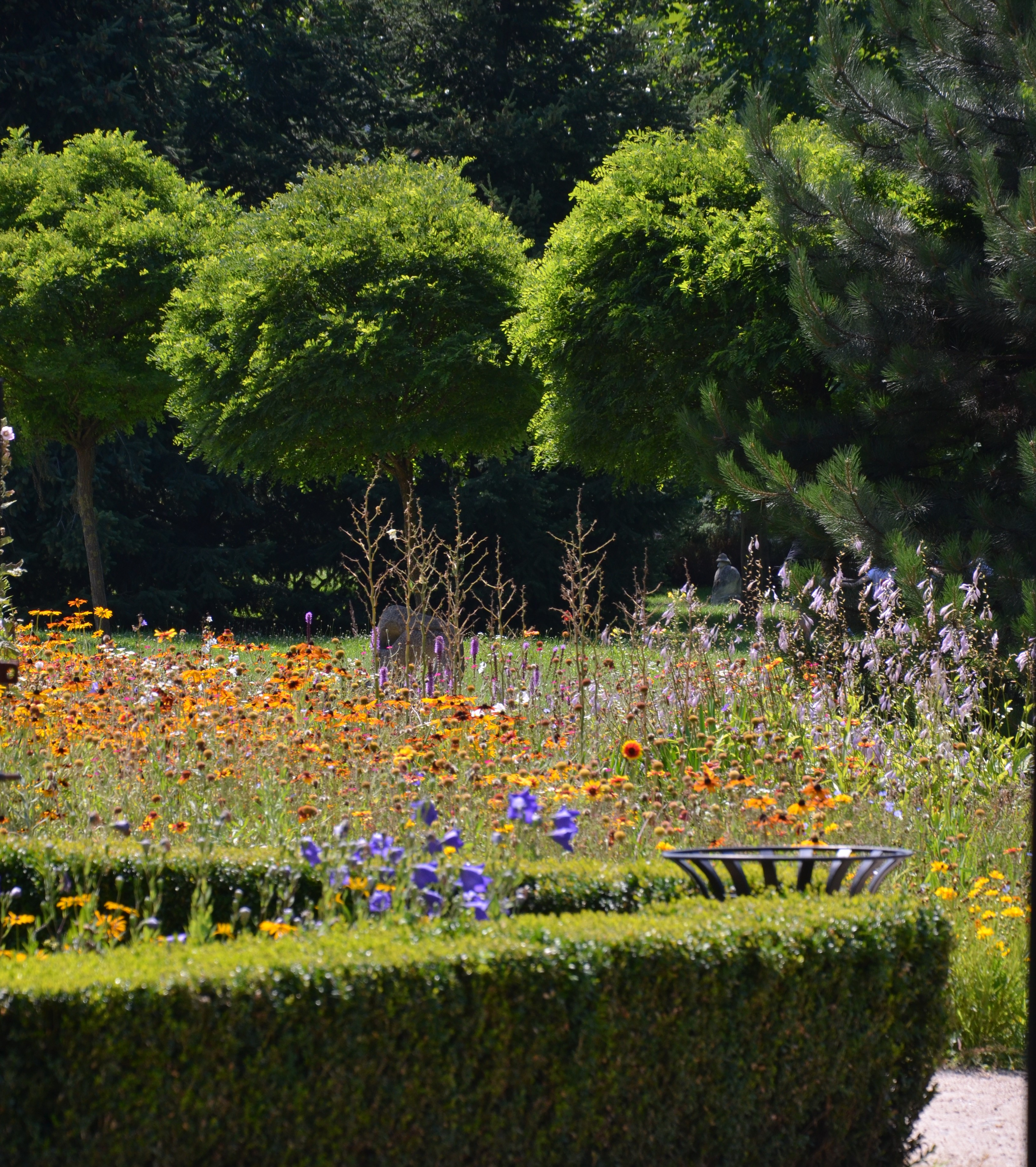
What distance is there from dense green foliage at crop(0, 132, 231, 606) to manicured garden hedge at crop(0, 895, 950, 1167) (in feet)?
41.2

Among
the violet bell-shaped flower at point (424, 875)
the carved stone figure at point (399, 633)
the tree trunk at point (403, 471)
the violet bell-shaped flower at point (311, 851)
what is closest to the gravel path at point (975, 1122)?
the violet bell-shaped flower at point (424, 875)

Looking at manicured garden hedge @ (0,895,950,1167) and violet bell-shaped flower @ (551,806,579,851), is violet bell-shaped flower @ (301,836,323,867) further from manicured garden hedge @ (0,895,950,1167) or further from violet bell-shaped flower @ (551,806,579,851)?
violet bell-shaped flower @ (551,806,579,851)

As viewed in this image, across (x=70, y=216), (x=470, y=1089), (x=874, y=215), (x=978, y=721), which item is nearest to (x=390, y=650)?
(x=978, y=721)

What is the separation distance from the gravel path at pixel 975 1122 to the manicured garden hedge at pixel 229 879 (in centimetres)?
89

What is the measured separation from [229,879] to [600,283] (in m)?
9.56

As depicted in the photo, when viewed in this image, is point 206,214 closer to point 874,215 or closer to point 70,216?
point 70,216

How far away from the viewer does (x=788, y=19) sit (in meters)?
24.5

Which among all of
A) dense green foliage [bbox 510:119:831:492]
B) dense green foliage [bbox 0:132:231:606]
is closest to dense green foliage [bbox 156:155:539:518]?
dense green foliage [bbox 510:119:831:492]

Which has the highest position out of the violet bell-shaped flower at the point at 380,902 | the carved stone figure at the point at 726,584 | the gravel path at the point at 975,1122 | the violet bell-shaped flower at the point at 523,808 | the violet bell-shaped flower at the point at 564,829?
the carved stone figure at the point at 726,584

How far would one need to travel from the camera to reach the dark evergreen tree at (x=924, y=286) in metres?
8.16

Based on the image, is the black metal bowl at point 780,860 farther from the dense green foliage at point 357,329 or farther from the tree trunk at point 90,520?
the tree trunk at point 90,520

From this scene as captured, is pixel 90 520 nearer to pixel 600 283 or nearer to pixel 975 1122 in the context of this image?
pixel 600 283

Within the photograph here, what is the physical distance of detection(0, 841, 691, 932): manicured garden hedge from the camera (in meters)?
3.12

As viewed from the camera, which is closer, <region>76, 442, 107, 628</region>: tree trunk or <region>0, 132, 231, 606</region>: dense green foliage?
<region>0, 132, 231, 606</region>: dense green foliage
